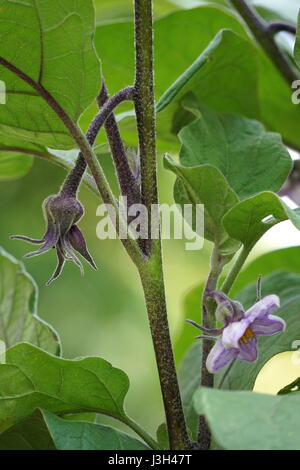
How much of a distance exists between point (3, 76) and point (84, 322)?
276 cm

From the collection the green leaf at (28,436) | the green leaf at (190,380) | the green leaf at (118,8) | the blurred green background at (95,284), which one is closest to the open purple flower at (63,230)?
the green leaf at (28,436)

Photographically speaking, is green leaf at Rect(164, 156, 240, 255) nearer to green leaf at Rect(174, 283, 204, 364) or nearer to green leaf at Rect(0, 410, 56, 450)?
green leaf at Rect(0, 410, 56, 450)

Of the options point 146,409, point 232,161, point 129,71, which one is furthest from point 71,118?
point 146,409

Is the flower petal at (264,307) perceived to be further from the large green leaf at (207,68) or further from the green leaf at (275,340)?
the large green leaf at (207,68)

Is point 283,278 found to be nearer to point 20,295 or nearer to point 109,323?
point 20,295

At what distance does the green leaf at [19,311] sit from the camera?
627mm

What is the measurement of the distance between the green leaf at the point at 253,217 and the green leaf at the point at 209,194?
0.10 ft

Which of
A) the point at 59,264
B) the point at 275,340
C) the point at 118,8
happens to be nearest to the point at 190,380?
the point at 275,340

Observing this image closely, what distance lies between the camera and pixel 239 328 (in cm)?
47

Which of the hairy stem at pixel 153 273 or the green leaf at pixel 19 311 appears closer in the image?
the hairy stem at pixel 153 273

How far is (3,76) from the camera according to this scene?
51cm

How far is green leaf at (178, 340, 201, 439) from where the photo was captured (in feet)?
2.04

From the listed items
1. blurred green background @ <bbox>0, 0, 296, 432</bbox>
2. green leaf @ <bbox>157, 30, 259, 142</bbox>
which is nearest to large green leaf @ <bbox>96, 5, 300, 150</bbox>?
green leaf @ <bbox>157, 30, 259, 142</bbox>

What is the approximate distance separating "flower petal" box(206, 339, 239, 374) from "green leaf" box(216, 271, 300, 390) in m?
0.07
